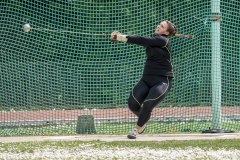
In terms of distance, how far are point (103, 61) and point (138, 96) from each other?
234 inches

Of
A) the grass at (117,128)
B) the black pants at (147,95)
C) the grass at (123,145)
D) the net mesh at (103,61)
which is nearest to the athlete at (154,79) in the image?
the black pants at (147,95)

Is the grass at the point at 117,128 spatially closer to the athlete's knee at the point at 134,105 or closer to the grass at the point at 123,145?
the athlete's knee at the point at 134,105

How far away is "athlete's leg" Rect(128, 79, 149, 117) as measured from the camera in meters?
10.7

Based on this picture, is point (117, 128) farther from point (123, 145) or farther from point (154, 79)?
point (123, 145)

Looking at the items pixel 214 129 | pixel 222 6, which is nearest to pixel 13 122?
pixel 214 129

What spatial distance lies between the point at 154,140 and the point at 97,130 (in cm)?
336

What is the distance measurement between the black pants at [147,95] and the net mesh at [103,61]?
14.3 ft

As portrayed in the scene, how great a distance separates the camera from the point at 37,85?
17.4 m

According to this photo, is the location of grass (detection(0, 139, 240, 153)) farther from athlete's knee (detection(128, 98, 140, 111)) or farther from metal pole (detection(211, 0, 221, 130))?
metal pole (detection(211, 0, 221, 130))

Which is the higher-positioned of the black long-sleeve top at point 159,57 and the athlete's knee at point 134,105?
the black long-sleeve top at point 159,57

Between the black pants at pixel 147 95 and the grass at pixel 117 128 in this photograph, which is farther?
the grass at pixel 117 128

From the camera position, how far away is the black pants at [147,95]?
10531 millimetres

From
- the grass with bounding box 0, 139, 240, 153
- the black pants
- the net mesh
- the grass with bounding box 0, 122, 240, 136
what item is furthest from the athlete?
the net mesh

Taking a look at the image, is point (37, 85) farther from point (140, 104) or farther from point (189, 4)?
point (140, 104)
